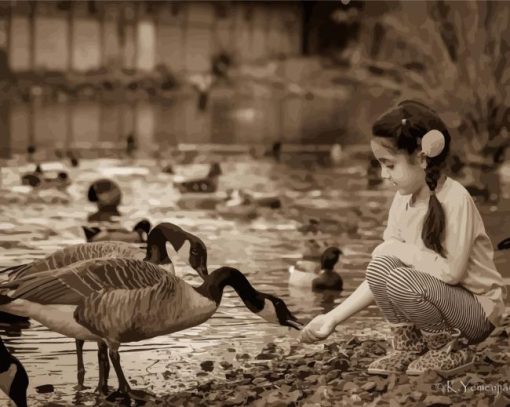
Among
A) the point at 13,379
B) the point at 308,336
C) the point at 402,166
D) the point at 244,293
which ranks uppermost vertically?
the point at 402,166

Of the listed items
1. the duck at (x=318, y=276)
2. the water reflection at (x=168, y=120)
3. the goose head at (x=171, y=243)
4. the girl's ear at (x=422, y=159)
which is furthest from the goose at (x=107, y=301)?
the water reflection at (x=168, y=120)

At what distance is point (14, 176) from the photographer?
866 centimetres

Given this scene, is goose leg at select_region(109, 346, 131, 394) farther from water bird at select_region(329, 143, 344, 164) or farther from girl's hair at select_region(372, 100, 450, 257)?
water bird at select_region(329, 143, 344, 164)

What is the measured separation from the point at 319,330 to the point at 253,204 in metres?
4.02

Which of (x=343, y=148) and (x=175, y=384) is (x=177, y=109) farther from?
(x=175, y=384)

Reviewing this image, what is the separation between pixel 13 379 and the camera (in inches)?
119

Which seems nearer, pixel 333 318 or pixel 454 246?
pixel 454 246

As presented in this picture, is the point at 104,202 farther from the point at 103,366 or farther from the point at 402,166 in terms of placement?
the point at 402,166

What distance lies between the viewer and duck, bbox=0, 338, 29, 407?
119 inches

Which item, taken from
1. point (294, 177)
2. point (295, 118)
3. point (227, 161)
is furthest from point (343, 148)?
point (295, 118)

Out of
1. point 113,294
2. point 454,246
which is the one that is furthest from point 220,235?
point 454,246

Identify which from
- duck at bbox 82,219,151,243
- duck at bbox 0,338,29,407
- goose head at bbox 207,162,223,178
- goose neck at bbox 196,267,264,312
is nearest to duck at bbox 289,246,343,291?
duck at bbox 82,219,151,243

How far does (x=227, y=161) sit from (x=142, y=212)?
11.3 feet

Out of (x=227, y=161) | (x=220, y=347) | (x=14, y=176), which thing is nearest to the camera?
(x=220, y=347)
